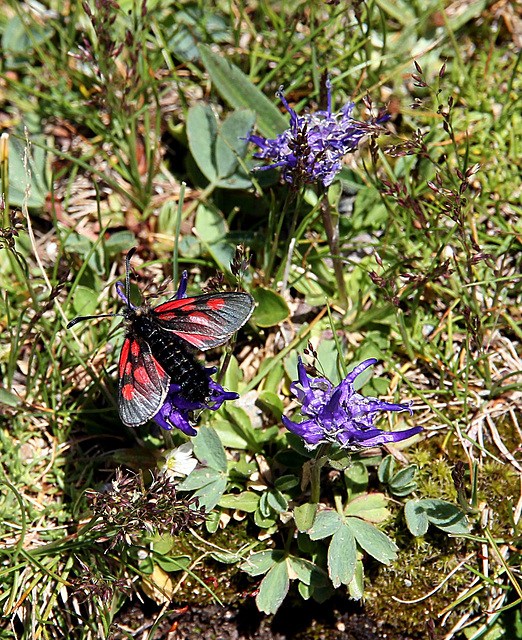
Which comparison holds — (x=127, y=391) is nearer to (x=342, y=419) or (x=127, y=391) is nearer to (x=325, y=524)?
(x=342, y=419)

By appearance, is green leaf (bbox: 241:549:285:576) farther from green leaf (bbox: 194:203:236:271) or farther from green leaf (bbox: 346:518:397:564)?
green leaf (bbox: 194:203:236:271)

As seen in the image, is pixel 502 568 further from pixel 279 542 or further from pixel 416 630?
pixel 279 542

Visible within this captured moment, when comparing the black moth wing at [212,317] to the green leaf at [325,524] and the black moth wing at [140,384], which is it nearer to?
the black moth wing at [140,384]

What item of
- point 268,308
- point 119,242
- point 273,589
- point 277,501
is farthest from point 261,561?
point 119,242

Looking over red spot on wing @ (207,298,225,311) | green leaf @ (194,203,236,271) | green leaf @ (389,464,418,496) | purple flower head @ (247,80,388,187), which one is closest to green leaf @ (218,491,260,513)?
green leaf @ (389,464,418,496)

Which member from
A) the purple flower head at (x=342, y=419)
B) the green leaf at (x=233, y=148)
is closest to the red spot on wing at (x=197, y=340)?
the purple flower head at (x=342, y=419)

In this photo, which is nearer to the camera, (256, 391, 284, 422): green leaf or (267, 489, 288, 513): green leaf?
(267, 489, 288, 513): green leaf
